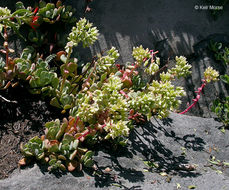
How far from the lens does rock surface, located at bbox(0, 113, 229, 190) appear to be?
224cm

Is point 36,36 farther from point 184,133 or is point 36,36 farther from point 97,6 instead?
point 184,133

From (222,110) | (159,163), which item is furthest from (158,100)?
(222,110)

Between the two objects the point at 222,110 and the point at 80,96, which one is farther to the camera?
the point at 222,110

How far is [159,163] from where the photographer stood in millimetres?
2691

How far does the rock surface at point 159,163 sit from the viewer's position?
2.24m

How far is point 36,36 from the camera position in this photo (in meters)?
3.01

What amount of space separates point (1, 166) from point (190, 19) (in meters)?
2.84

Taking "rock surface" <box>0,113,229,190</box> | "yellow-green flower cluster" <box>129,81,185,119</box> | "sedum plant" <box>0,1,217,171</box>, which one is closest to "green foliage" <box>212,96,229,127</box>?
"rock surface" <box>0,113,229,190</box>

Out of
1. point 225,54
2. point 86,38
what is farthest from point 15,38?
point 225,54
